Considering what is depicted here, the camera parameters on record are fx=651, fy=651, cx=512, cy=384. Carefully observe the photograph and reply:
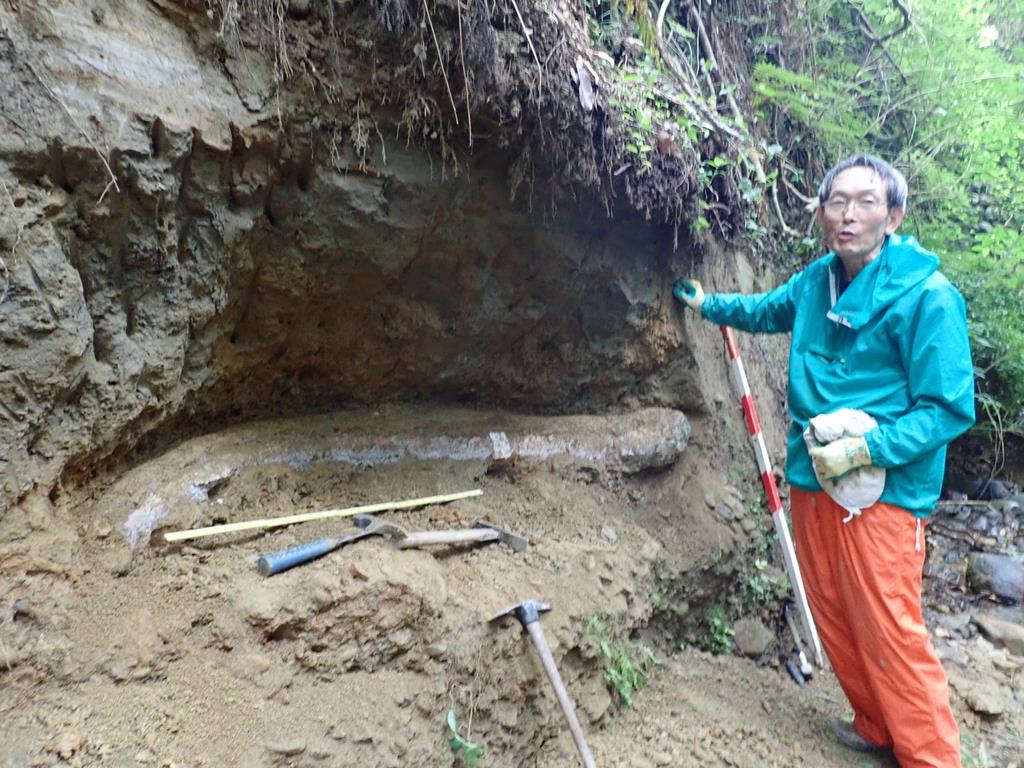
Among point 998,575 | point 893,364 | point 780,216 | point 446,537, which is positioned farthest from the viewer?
point 780,216

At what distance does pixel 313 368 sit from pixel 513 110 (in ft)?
4.61

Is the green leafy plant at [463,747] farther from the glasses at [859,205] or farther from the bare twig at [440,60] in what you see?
the glasses at [859,205]

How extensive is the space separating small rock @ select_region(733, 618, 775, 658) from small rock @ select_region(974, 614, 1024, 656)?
152cm

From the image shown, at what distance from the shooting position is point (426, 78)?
244cm

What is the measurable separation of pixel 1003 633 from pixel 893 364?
2631 mm

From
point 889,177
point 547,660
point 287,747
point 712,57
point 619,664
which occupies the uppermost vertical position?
point 712,57

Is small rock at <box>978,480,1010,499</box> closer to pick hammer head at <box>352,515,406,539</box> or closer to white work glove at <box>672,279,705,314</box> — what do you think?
white work glove at <box>672,279,705,314</box>

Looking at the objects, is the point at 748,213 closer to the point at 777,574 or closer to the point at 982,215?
the point at 777,574

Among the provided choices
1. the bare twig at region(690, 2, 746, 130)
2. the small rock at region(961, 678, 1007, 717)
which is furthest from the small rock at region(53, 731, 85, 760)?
the bare twig at region(690, 2, 746, 130)

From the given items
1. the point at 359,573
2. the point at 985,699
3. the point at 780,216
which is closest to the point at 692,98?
the point at 780,216

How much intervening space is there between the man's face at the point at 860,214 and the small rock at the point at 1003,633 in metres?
2.87

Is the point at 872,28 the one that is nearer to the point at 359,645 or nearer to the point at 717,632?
the point at 717,632

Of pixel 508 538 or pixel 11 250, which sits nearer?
pixel 11 250

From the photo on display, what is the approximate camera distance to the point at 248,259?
8.05 ft
